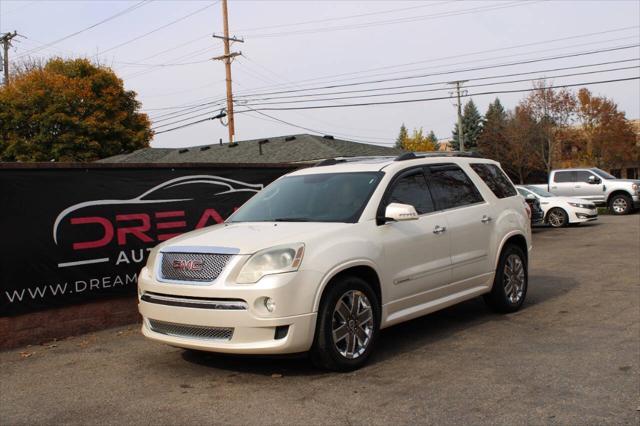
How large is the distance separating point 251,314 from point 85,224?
131 inches

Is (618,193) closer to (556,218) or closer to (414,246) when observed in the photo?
(556,218)

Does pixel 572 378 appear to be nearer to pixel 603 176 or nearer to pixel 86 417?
pixel 86 417

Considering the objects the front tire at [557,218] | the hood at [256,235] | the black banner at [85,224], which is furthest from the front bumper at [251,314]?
the front tire at [557,218]

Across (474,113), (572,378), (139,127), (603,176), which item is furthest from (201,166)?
(474,113)

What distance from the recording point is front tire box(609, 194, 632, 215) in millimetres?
24984

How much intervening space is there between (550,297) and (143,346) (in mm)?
5277

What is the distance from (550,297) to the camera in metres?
8.55

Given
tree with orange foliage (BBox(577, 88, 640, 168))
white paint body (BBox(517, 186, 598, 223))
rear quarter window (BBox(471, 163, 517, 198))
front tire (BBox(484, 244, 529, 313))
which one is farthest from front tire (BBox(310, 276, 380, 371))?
tree with orange foliage (BBox(577, 88, 640, 168))

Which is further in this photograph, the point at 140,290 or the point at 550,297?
the point at 550,297

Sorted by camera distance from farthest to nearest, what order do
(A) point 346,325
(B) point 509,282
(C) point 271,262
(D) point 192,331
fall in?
(B) point 509,282 < (A) point 346,325 < (D) point 192,331 < (C) point 271,262

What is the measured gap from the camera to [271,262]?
5.08 m

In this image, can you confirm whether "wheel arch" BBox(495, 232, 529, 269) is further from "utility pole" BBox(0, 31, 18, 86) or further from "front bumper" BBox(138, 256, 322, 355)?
"utility pole" BBox(0, 31, 18, 86)

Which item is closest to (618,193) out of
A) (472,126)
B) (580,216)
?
(580,216)

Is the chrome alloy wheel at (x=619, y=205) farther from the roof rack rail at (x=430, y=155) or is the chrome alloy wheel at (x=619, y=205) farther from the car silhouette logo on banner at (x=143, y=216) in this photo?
the car silhouette logo on banner at (x=143, y=216)
